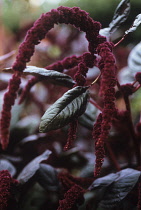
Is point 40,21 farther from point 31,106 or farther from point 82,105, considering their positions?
point 31,106

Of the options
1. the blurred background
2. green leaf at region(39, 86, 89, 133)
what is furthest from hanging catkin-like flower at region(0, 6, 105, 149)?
the blurred background

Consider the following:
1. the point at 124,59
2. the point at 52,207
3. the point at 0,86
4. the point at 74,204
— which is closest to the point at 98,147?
the point at 74,204

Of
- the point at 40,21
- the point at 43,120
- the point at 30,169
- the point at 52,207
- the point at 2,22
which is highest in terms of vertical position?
the point at 2,22

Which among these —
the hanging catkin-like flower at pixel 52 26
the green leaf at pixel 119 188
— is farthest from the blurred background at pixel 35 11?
the green leaf at pixel 119 188

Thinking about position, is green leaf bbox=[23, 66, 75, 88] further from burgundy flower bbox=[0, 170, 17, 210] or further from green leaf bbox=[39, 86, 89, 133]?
burgundy flower bbox=[0, 170, 17, 210]

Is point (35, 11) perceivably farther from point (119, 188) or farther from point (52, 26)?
point (119, 188)

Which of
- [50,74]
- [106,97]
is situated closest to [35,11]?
A: [50,74]

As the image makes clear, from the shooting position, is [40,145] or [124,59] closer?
[40,145]
